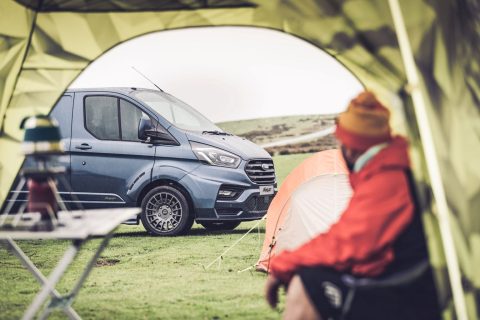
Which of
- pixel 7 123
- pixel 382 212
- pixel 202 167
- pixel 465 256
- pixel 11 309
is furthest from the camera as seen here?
pixel 202 167

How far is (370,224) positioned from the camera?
9.11 feet

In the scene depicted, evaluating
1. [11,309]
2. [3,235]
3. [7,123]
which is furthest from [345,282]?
[11,309]

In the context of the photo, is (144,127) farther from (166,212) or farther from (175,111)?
(166,212)

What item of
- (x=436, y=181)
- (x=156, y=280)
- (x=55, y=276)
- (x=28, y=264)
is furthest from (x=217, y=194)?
(x=436, y=181)

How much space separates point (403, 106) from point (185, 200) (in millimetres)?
5901

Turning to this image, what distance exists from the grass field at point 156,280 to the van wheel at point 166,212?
148 mm

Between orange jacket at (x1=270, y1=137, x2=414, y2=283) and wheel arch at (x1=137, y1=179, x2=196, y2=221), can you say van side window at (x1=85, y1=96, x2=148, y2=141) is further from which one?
orange jacket at (x1=270, y1=137, x2=414, y2=283)

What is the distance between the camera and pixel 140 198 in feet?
29.8

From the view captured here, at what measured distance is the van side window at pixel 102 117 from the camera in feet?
30.3

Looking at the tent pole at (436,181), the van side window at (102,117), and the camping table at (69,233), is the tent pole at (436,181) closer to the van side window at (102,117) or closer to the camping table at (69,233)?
the camping table at (69,233)

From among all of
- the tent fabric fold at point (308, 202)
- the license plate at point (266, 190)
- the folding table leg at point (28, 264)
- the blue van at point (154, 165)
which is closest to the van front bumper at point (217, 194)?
the blue van at point (154, 165)

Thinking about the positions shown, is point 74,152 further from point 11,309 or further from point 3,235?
point 3,235

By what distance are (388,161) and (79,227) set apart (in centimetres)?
151

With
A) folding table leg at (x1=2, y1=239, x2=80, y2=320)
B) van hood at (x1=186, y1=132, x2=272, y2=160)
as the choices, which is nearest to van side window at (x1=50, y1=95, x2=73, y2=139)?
van hood at (x1=186, y1=132, x2=272, y2=160)
